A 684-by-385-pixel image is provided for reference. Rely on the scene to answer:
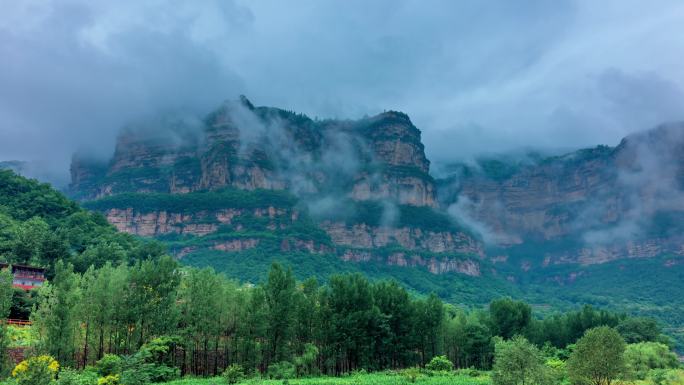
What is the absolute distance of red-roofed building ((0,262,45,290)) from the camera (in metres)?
62.5

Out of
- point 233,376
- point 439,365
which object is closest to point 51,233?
point 233,376

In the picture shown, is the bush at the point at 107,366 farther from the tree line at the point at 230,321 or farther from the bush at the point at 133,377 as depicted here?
the tree line at the point at 230,321

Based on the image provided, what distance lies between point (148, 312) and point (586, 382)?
36965 mm

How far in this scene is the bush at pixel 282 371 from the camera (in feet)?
153

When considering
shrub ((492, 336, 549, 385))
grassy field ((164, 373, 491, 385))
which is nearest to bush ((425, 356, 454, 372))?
grassy field ((164, 373, 491, 385))

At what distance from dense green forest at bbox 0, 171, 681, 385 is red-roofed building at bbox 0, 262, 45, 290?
272cm

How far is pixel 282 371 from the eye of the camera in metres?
47.5

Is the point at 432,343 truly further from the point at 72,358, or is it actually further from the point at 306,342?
the point at 72,358

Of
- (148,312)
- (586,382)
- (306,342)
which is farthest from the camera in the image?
(306,342)

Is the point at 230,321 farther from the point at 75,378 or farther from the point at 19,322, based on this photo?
the point at 19,322

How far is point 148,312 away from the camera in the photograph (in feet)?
150

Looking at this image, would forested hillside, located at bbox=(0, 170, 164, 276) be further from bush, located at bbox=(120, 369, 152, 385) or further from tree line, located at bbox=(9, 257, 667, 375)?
bush, located at bbox=(120, 369, 152, 385)

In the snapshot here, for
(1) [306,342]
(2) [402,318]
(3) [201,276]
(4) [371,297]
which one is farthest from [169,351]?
(2) [402,318]

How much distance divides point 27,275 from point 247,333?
3370 cm
